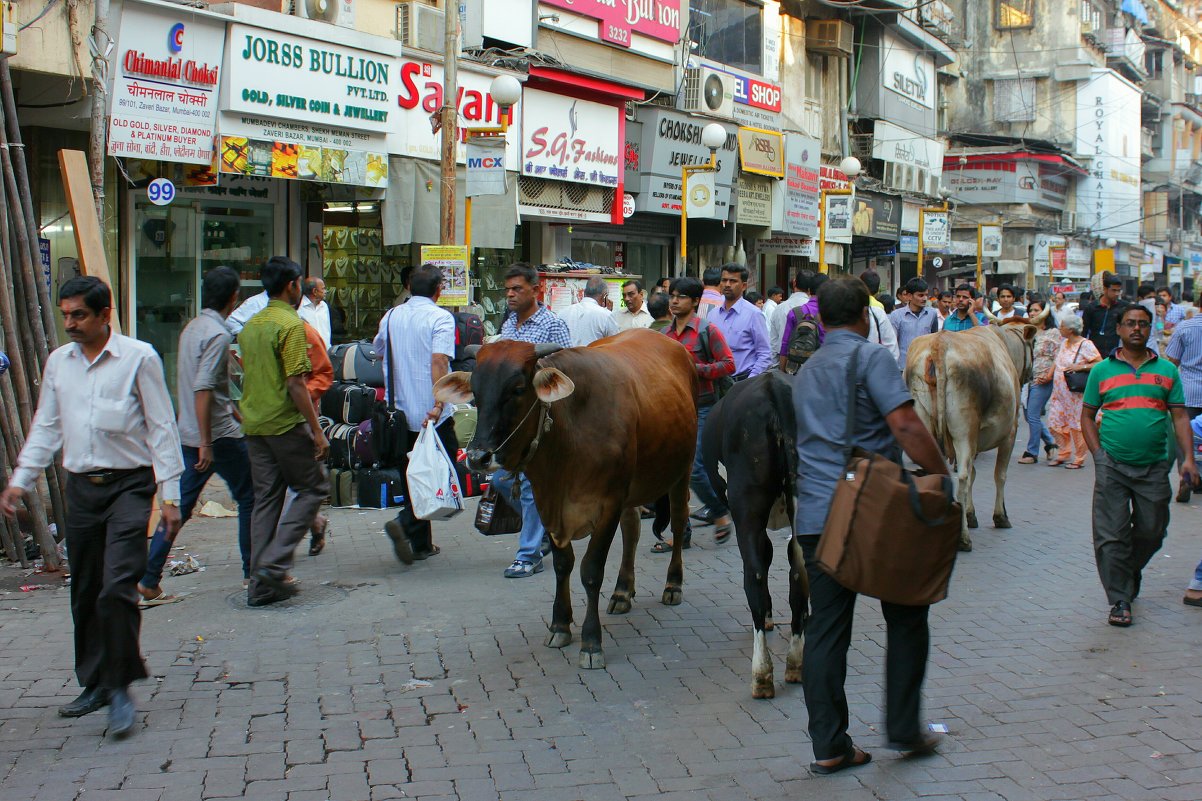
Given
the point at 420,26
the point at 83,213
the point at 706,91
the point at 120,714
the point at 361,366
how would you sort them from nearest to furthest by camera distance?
the point at 120,714
the point at 83,213
the point at 361,366
the point at 420,26
the point at 706,91

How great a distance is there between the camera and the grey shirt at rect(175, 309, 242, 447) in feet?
24.2

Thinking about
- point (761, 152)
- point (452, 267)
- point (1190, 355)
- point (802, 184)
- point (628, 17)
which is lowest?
point (1190, 355)

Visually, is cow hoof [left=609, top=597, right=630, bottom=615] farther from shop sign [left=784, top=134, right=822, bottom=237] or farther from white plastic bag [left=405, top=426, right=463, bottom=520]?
shop sign [left=784, top=134, right=822, bottom=237]

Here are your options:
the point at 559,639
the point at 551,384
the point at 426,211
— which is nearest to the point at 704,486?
the point at 559,639

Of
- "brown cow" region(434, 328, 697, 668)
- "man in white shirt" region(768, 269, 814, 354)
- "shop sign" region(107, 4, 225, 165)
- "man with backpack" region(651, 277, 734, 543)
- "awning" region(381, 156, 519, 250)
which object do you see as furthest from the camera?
"awning" region(381, 156, 519, 250)

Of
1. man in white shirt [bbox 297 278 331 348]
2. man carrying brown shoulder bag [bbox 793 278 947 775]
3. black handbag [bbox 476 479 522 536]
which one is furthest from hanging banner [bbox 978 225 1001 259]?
man carrying brown shoulder bag [bbox 793 278 947 775]

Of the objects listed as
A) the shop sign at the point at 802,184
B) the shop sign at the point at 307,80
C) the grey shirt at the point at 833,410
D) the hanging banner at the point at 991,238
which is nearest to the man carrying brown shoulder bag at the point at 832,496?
the grey shirt at the point at 833,410

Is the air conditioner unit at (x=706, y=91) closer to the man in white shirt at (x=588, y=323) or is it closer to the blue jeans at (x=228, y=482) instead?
the man in white shirt at (x=588, y=323)

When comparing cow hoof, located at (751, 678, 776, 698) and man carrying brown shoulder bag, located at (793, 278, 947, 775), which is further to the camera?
cow hoof, located at (751, 678, 776, 698)

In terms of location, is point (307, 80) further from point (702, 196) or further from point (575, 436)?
point (575, 436)

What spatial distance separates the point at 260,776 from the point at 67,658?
2.12m

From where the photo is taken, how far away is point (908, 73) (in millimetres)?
32500

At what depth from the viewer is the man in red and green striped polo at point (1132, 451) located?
6.99m

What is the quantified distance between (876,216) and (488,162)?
65.1 feet
